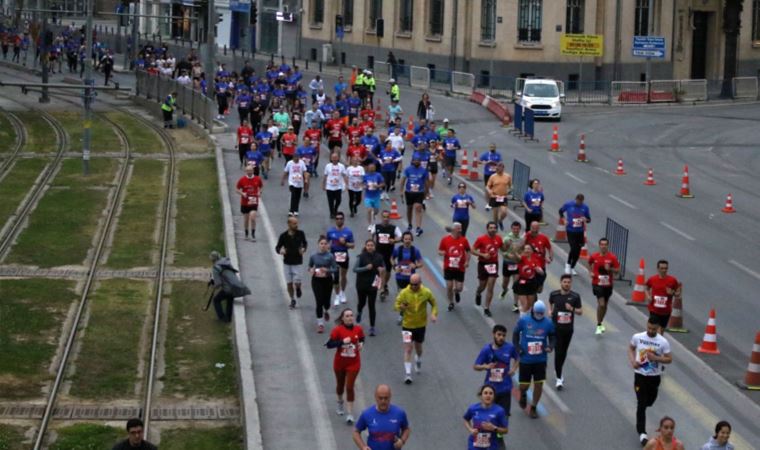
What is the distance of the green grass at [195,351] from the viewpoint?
66.0ft

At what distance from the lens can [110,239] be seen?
31.2 meters

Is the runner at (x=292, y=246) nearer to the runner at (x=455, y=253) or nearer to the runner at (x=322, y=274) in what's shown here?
the runner at (x=322, y=274)

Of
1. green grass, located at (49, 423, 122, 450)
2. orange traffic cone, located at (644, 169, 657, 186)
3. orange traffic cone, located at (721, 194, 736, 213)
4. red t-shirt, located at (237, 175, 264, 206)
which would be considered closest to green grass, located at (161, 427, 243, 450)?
green grass, located at (49, 423, 122, 450)

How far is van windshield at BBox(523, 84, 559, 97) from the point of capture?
185 feet

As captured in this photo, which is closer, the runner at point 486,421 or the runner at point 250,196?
the runner at point 486,421

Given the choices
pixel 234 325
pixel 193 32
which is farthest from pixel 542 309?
pixel 193 32

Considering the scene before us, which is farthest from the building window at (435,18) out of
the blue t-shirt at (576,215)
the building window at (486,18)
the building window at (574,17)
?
the blue t-shirt at (576,215)

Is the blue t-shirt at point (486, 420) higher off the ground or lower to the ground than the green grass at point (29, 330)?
higher

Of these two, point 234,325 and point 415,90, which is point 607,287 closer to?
point 234,325

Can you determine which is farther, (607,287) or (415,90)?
(415,90)

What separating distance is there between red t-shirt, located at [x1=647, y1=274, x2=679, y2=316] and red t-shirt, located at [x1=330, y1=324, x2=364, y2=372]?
4858 millimetres

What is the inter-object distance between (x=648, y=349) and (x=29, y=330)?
9.77 m

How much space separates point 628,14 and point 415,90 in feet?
34.8

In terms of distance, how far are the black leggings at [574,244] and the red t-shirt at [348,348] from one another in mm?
8971
